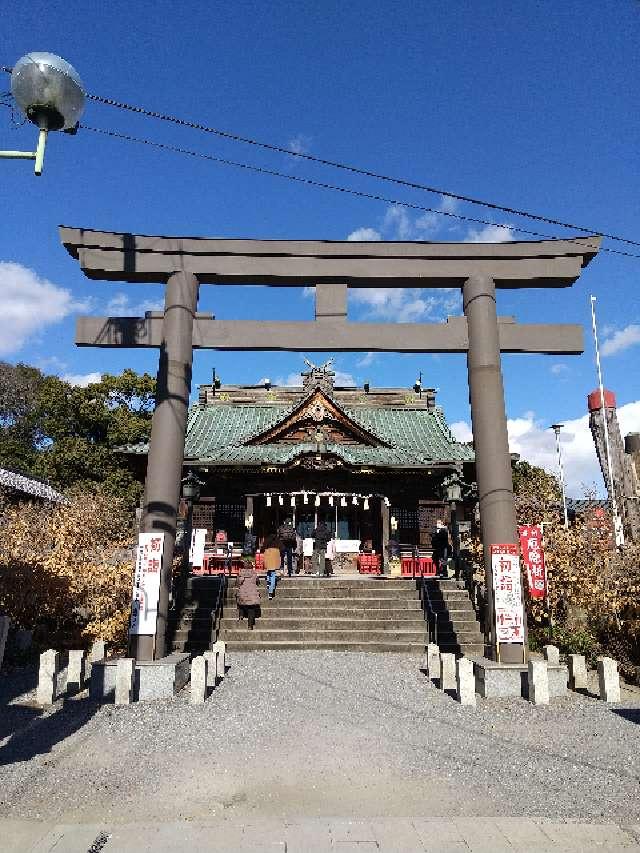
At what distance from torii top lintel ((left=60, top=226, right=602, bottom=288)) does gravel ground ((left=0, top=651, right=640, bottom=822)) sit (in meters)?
6.86

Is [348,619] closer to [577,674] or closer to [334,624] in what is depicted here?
[334,624]

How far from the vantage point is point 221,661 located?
9.59 m

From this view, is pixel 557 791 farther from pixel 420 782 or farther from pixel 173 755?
pixel 173 755

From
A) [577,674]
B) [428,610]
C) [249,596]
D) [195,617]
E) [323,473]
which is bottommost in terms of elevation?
[577,674]

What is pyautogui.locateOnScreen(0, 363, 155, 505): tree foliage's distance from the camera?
106 ft

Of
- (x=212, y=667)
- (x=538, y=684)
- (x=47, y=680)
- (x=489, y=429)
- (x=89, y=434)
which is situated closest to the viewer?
(x=538, y=684)

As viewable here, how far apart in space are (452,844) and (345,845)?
2.43 feet

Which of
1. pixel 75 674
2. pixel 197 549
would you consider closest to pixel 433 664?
pixel 75 674

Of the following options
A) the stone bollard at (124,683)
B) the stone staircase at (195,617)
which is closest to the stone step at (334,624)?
the stone staircase at (195,617)

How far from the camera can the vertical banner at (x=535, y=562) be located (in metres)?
10.5

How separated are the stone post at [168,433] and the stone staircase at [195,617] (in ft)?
10.3

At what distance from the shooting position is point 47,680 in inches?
308

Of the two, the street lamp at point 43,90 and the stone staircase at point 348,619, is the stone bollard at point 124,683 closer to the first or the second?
the stone staircase at point 348,619

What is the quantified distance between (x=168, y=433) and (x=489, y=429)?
537cm
